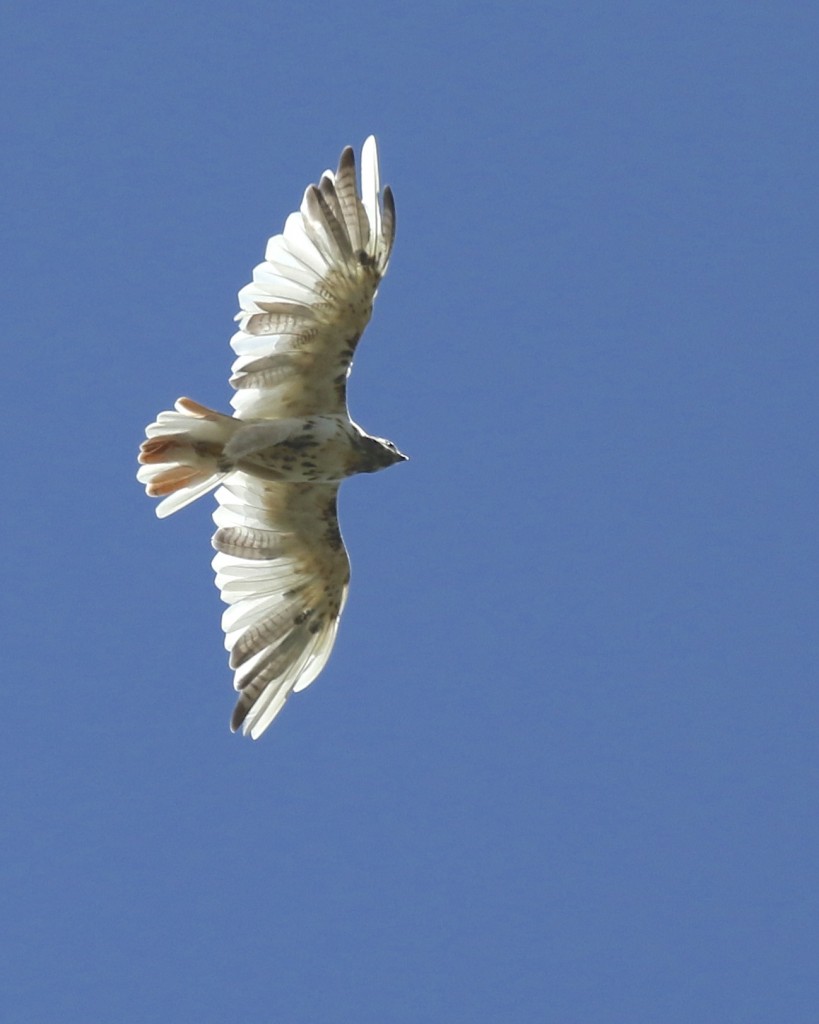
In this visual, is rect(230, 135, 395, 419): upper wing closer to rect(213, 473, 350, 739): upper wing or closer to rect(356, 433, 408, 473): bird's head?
rect(356, 433, 408, 473): bird's head

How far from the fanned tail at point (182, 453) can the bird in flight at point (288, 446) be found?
0.03ft

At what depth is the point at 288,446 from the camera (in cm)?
1514

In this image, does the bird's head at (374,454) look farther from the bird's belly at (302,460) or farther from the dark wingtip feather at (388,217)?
the dark wingtip feather at (388,217)

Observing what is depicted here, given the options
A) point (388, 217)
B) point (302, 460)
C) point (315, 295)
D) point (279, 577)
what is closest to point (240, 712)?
point (279, 577)

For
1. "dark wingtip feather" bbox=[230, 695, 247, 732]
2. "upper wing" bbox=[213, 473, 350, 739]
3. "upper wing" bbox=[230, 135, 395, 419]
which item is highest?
"upper wing" bbox=[230, 135, 395, 419]

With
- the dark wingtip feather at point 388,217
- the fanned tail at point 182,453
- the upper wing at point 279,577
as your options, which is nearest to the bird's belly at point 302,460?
the fanned tail at point 182,453

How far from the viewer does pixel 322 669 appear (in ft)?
53.1

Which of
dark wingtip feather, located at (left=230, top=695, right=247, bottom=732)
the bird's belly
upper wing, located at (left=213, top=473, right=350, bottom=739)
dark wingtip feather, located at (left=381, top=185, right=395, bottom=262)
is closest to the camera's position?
dark wingtip feather, located at (left=381, top=185, right=395, bottom=262)

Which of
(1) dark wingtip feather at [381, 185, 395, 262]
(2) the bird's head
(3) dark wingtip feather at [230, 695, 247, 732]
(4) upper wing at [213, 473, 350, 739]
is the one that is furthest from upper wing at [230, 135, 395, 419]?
(3) dark wingtip feather at [230, 695, 247, 732]

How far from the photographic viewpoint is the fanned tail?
14.8 m

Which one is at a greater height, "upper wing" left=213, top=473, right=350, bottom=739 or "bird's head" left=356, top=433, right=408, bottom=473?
"bird's head" left=356, top=433, right=408, bottom=473

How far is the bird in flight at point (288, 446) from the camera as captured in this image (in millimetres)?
14562

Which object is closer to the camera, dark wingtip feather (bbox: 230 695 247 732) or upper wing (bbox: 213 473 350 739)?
dark wingtip feather (bbox: 230 695 247 732)

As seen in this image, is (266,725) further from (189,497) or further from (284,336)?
(284,336)
